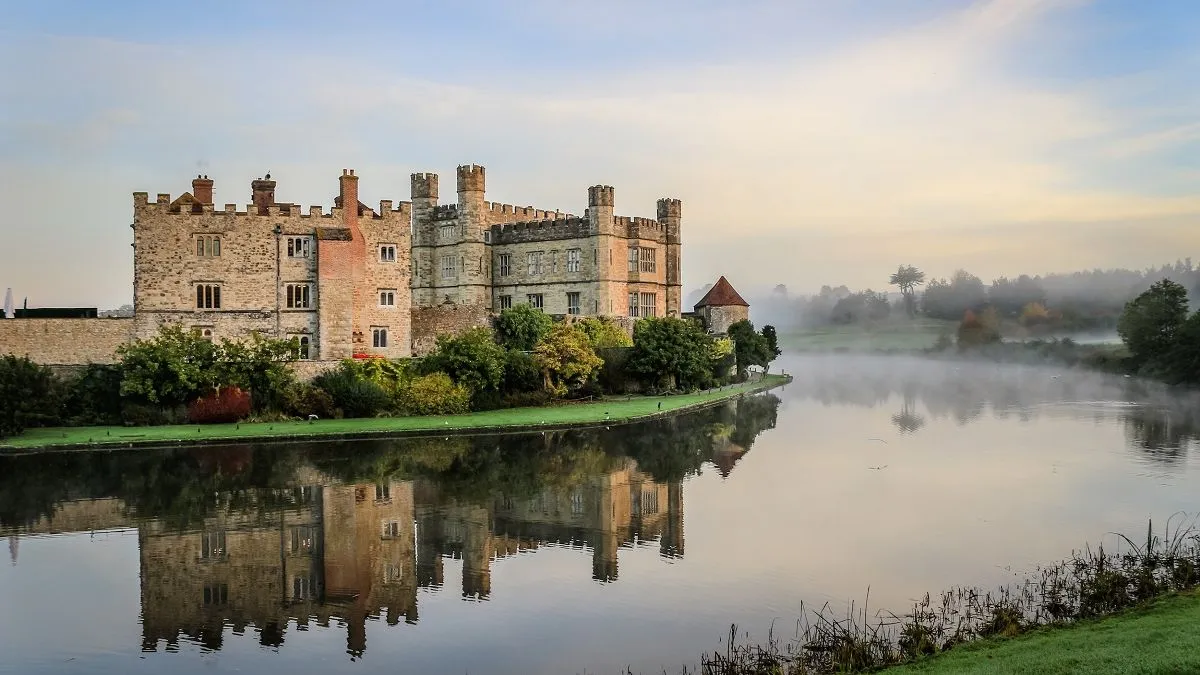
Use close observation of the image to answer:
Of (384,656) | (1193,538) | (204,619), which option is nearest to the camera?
(384,656)

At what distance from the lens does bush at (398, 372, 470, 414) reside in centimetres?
3572

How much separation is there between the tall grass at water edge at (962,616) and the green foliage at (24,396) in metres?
26.3

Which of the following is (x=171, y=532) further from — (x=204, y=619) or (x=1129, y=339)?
(x=1129, y=339)

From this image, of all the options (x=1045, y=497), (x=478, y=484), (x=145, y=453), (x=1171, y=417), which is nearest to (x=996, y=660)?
(x=1045, y=497)

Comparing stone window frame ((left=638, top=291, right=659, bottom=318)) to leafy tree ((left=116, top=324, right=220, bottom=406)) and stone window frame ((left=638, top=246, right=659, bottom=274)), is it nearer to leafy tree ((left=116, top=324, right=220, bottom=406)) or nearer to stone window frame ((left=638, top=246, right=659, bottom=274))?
stone window frame ((left=638, top=246, right=659, bottom=274))

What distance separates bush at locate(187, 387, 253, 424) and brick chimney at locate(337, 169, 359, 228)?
10708mm

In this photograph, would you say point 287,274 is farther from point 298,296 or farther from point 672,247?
point 672,247

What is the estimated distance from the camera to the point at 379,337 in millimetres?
42250

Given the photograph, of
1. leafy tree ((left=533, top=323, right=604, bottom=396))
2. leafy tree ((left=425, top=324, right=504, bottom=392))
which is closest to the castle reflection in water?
leafy tree ((left=425, top=324, right=504, bottom=392))

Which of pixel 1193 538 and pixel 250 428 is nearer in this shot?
pixel 1193 538

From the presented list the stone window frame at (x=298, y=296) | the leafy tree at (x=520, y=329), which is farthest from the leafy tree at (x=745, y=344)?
the stone window frame at (x=298, y=296)

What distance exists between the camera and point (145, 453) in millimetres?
27609

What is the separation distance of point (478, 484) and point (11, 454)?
574 inches

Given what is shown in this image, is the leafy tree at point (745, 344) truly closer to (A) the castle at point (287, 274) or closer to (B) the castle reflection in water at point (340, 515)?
(A) the castle at point (287, 274)
